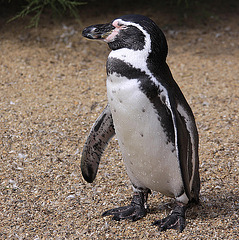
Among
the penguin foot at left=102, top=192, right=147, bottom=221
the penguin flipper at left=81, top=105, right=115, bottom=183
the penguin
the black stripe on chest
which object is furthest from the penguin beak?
the penguin foot at left=102, top=192, right=147, bottom=221

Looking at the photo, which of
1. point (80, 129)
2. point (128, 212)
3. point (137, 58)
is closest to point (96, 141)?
point (128, 212)

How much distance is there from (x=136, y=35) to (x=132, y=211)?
2.94ft

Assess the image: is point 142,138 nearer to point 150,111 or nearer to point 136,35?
point 150,111

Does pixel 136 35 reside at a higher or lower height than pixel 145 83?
higher

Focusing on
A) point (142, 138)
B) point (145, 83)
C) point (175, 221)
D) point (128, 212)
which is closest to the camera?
point (145, 83)

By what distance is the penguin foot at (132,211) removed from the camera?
2.21 metres

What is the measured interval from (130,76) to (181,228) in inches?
30.1

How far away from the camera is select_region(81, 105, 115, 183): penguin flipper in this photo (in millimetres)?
2199

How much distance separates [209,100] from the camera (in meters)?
3.67

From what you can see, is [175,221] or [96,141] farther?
[96,141]

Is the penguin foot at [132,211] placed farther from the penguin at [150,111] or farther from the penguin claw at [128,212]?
the penguin at [150,111]

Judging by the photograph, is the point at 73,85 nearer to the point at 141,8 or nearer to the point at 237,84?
the point at 237,84

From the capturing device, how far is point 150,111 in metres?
1.87

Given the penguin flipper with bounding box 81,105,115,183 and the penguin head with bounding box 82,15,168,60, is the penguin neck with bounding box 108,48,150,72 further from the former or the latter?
the penguin flipper with bounding box 81,105,115,183
